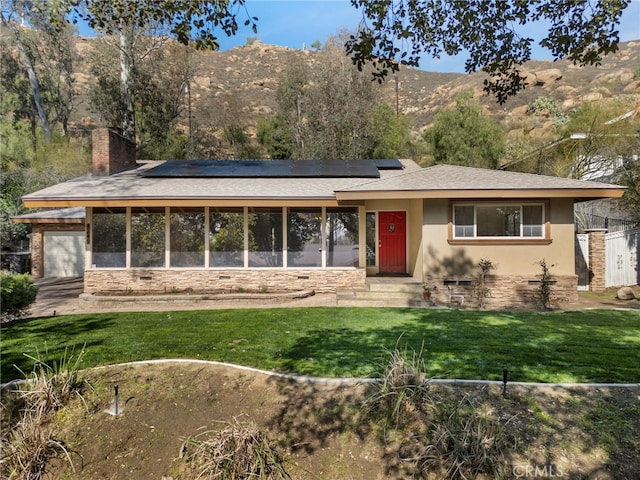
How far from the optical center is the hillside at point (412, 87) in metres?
33.9

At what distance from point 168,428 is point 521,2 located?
6.22m

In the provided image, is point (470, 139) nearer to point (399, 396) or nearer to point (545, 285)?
point (545, 285)

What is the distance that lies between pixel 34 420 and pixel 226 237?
8334mm

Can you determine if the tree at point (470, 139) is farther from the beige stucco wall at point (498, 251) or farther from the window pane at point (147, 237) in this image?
the window pane at point (147, 237)

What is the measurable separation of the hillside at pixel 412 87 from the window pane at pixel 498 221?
24.5m

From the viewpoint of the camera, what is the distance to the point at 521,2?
4.40m

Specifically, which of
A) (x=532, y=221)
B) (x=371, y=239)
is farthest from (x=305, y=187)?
(x=532, y=221)

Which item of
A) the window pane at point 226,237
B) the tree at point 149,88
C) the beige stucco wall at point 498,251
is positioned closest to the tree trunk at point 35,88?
the tree at point 149,88

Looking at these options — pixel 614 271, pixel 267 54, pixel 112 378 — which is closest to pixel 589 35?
pixel 112 378

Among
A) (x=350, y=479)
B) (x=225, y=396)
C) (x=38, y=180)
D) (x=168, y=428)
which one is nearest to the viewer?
(x=350, y=479)

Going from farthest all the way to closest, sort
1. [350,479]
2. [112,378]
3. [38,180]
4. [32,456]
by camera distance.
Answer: [38,180] < [112,378] < [32,456] < [350,479]

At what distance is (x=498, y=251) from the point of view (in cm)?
1048

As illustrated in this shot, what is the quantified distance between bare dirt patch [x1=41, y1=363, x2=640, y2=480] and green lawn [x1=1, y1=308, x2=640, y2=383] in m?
0.47

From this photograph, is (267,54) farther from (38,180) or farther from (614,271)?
(614,271)
